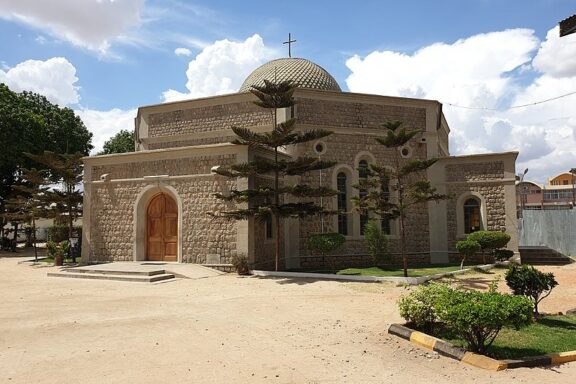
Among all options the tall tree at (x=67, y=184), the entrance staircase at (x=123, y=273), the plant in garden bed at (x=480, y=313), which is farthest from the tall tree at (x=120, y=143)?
the plant in garden bed at (x=480, y=313)

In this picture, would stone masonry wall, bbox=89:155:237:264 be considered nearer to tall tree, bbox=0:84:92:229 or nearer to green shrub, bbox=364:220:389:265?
green shrub, bbox=364:220:389:265

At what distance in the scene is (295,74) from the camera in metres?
20.4

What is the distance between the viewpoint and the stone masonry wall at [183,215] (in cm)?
1464

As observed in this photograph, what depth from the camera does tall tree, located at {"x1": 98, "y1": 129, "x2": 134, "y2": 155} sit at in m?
41.7

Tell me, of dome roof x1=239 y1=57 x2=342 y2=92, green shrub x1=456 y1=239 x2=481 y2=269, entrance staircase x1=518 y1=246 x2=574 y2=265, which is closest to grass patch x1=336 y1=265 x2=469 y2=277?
green shrub x1=456 y1=239 x2=481 y2=269

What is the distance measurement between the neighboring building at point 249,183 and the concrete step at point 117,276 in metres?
1.81

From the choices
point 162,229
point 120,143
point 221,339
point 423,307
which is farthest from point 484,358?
point 120,143

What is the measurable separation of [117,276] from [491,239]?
13.6m

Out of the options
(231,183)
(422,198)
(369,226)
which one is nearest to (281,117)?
(231,183)

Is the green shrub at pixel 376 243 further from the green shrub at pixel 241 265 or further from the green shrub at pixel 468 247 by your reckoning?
the green shrub at pixel 241 265

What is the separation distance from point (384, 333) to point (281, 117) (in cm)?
1161

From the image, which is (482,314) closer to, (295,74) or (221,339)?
(221,339)

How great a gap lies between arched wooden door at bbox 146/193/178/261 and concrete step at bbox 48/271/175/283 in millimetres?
2178

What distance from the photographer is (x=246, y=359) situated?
5566 millimetres
